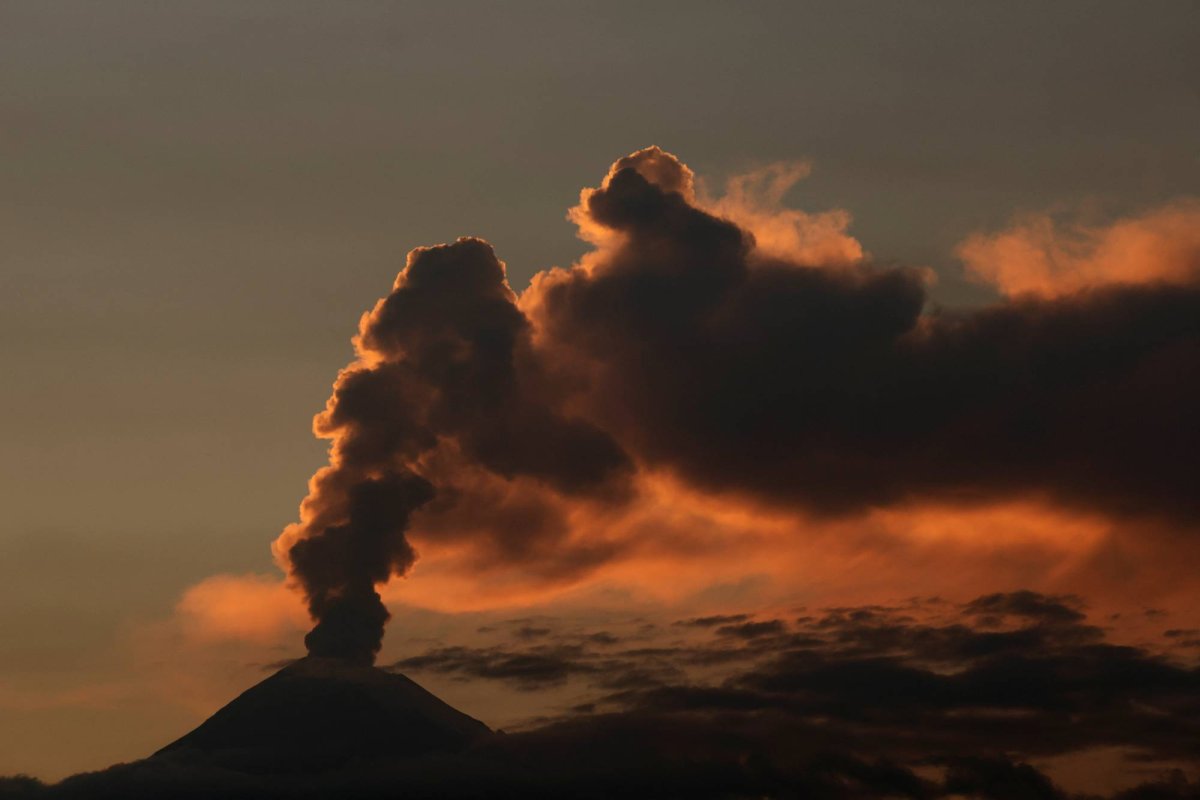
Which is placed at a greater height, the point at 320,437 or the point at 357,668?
the point at 320,437

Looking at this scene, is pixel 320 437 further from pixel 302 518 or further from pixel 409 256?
pixel 409 256

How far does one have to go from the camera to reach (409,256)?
19438 centimetres

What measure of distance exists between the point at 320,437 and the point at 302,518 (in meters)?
9.16

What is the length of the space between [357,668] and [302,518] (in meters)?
19.4

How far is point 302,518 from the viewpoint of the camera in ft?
628

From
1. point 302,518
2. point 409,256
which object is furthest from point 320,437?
point 409,256

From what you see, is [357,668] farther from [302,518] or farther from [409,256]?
[409,256]

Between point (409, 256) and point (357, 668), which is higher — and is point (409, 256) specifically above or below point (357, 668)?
above

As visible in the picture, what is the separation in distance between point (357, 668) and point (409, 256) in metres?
45.6

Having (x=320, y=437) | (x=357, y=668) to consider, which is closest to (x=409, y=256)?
(x=320, y=437)

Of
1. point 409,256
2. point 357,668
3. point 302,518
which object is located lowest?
point 357,668

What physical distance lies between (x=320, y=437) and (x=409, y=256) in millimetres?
21648

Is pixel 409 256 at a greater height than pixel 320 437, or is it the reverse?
pixel 409 256

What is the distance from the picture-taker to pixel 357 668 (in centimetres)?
19938
